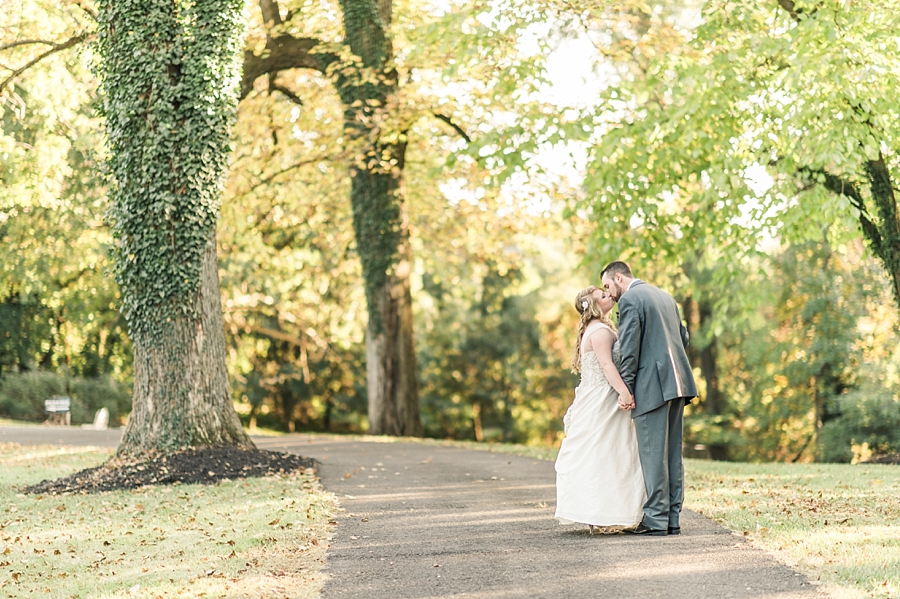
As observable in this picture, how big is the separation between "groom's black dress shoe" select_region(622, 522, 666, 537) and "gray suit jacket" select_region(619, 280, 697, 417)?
919 mm

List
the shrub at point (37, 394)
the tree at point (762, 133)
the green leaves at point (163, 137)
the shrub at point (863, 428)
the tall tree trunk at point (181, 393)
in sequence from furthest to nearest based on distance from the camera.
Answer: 1. the shrub at point (37, 394)
2. the shrub at point (863, 428)
3. the green leaves at point (163, 137)
4. the tall tree trunk at point (181, 393)
5. the tree at point (762, 133)

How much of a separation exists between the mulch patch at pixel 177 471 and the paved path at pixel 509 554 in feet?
5.83

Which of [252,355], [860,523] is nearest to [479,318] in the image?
[252,355]

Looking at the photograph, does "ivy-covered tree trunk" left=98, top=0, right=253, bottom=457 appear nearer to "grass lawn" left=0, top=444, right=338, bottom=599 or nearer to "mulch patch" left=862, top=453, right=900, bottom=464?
"grass lawn" left=0, top=444, right=338, bottom=599

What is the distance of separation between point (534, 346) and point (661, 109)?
87.9ft

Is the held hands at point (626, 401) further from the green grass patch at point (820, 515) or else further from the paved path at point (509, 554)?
the green grass patch at point (820, 515)

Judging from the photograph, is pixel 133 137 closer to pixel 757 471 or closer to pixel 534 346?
pixel 757 471

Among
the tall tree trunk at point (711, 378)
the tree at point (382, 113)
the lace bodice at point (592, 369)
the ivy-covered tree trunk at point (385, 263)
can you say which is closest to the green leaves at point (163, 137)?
the tree at point (382, 113)

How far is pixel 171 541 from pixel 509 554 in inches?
120

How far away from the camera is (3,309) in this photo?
3769 cm

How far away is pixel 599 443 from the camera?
7.42 m

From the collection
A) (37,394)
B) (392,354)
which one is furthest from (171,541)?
(37,394)

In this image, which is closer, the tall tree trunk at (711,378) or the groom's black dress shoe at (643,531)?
the groom's black dress shoe at (643,531)

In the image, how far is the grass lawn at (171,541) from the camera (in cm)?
604
